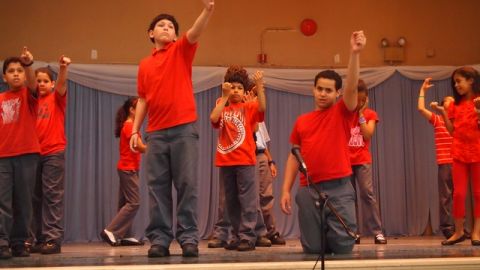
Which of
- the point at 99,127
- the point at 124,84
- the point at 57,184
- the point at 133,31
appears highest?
the point at 133,31

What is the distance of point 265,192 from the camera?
5.93 meters

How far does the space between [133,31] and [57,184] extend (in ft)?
12.0

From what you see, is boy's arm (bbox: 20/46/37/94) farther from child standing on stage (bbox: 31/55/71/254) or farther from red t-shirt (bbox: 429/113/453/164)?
red t-shirt (bbox: 429/113/453/164)

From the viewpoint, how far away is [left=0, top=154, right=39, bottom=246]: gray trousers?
13.3 ft

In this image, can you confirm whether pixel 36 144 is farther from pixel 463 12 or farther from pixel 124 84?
pixel 463 12

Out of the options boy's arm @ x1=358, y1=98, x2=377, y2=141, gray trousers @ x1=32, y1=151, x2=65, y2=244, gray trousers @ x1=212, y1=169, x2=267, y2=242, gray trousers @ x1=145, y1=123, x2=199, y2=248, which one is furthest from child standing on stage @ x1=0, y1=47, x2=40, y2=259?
boy's arm @ x1=358, y1=98, x2=377, y2=141

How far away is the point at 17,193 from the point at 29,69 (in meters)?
0.80

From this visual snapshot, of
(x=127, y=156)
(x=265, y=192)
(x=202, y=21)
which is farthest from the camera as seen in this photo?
(x=127, y=156)

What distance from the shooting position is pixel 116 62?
7879 mm

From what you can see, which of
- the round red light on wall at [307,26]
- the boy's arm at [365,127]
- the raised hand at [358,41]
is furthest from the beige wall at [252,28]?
the raised hand at [358,41]

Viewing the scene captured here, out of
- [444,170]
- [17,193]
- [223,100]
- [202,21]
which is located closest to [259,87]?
[223,100]

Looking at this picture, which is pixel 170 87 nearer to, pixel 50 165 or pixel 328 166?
pixel 328 166

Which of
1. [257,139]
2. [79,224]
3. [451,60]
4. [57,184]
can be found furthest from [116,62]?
[451,60]

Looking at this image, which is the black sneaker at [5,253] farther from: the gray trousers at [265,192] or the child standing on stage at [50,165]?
the gray trousers at [265,192]
